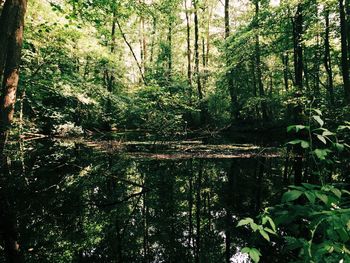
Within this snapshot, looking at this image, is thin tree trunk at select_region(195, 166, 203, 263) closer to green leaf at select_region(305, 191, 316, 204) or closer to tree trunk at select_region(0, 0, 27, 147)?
green leaf at select_region(305, 191, 316, 204)

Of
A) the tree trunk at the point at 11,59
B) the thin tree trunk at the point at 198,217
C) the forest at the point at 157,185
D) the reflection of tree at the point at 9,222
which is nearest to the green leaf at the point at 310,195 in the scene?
the forest at the point at 157,185

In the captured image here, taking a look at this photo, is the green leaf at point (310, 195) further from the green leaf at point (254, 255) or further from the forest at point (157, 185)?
the green leaf at point (254, 255)

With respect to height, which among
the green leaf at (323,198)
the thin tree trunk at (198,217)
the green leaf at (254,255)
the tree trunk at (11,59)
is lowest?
the thin tree trunk at (198,217)

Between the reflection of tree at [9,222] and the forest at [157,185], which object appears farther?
the reflection of tree at [9,222]

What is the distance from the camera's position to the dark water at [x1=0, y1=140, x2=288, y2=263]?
378 cm

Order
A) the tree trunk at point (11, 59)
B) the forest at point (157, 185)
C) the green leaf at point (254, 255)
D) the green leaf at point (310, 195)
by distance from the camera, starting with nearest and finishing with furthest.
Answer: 1. the green leaf at point (254, 255)
2. the green leaf at point (310, 195)
3. the forest at point (157, 185)
4. the tree trunk at point (11, 59)

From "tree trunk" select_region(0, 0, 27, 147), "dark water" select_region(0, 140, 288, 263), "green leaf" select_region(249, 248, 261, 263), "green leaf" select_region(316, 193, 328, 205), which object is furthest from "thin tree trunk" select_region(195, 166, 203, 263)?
"tree trunk" select_region(0, 0, 27, 147)

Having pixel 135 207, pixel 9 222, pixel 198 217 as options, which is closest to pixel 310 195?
pixel 198 217

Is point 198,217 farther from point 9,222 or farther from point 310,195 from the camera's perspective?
point 310,195

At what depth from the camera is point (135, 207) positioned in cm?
524

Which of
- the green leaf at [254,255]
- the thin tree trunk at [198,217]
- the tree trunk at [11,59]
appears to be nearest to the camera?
the green leaf at [254,255]

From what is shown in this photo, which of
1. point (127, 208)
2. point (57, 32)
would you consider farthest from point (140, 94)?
point (127, 208)

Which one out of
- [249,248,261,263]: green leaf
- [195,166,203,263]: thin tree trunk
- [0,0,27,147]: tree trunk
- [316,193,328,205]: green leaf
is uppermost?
[0,0,27,147]: tree trunk

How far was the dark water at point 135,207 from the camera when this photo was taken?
3.78m
